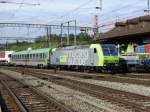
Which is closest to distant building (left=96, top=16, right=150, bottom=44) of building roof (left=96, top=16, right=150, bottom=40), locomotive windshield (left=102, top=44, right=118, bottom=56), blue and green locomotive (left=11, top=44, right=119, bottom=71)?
building roof (left=96, top=16, right=150, bottom=40)

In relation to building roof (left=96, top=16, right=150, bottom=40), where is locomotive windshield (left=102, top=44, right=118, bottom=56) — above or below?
below

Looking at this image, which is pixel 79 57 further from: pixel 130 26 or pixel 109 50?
pixel 130 26

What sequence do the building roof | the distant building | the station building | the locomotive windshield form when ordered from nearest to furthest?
the locomotive windshield < the station building < the distant building < the building roof

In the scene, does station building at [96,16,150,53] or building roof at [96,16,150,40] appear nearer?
station building at [96,16,150,53]

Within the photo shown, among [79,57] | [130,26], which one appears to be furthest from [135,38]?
[79,57]

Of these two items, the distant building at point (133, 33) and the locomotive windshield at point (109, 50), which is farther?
the distant building at point (133, 33)

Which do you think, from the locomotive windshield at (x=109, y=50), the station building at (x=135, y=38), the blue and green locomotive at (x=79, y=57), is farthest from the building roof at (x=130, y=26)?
the locomotive windshield at (x=109, y=50)

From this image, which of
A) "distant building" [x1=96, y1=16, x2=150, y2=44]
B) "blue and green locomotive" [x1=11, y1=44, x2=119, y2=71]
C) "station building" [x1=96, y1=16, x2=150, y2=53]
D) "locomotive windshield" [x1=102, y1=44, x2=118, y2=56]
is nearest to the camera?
"blue and green locomotive" [x1=11, y1=44, x2=119, y2=71]

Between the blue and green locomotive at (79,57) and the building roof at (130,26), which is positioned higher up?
the building roof at (130,26)

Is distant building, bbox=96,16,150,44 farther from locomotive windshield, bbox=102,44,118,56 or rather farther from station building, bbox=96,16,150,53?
locomotive windshield, bbox=102,44,118,56

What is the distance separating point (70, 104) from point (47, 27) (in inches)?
2202

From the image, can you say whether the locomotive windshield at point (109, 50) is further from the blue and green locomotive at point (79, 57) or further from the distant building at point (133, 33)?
the distant building at point (133, 33)

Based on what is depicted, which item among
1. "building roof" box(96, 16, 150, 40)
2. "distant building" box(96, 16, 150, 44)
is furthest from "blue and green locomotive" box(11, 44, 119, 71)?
"building roof" box(96, 16, 150, 40)

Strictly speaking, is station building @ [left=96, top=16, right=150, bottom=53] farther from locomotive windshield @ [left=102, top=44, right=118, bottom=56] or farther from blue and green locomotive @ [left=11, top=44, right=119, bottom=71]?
blue and green locomotive @ [left=11, top=44, right=119, bottom=71]
